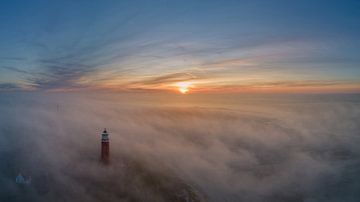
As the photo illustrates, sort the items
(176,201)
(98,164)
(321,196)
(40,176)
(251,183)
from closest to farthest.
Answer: (176,201) → (40,176) → (98,164) → (321,196) → (251,183)

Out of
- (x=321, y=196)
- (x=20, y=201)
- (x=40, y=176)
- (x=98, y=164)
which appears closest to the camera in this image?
(x=20, y=201)

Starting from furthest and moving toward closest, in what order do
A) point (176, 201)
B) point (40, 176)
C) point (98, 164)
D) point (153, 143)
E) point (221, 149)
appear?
1. point (221, 149)
2. point (153, 143)
3. point (98, 164)
4. point (40, 176)
5. point (176, 201)

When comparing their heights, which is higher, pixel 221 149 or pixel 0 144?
pixel 0 144

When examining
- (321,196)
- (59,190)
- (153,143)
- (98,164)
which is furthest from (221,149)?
(59,190)

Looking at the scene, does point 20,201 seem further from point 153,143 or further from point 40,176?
point 153,143

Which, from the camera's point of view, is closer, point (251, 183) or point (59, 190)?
point (59, 190)

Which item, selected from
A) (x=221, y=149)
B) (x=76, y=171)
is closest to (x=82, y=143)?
(x=76, y=171)

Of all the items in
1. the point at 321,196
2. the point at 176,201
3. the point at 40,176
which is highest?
the point at 40,176

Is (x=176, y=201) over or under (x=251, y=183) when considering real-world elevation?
over

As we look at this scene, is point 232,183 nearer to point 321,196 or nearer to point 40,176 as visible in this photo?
point 321,196
